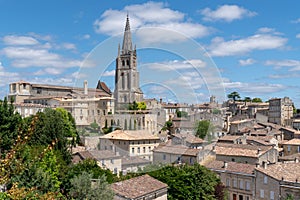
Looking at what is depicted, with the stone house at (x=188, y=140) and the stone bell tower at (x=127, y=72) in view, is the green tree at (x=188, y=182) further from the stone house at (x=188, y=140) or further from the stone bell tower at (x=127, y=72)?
the stone house at (x=188, y=140)

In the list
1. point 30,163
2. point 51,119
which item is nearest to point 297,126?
point 51,119

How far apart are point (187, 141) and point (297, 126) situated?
66.8 feet

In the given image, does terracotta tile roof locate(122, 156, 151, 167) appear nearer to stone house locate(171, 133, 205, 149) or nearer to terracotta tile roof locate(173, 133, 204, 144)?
stone house locate(171, 133, 205, 149)

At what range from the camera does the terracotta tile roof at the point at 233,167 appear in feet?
58.7

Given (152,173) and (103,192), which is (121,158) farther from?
(103,192)

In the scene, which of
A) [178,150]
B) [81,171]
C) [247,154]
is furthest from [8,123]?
[247,154]

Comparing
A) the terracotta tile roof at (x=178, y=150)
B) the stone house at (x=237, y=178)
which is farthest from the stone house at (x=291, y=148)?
the terracotta tile roof at (x=178, y=150)

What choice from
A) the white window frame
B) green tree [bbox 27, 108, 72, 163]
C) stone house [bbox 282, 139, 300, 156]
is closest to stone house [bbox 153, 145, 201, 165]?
the white window frame

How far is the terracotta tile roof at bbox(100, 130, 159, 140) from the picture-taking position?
22484mm

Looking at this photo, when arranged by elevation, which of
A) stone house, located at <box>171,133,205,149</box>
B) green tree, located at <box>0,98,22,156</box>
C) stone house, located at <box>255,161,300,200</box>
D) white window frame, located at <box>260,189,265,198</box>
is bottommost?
white window frame, located at <box>260,189,265,198</box>

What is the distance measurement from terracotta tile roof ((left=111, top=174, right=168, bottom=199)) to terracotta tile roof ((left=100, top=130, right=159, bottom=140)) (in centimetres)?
901

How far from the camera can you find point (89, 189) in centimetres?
1113

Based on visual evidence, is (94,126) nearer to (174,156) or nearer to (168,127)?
(174,156)

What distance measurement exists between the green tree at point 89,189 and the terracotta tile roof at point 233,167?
30.2ft
